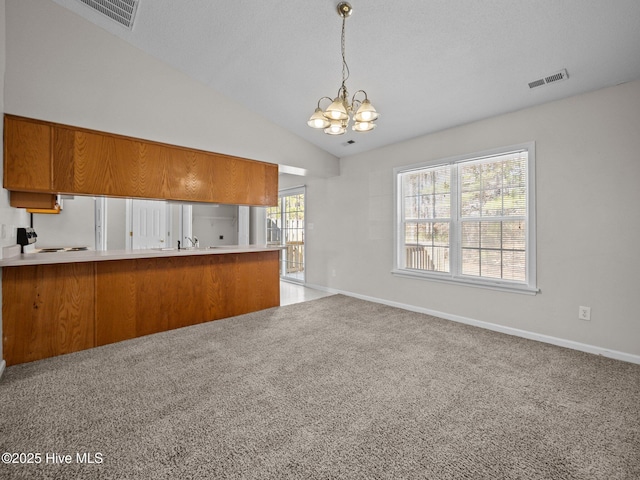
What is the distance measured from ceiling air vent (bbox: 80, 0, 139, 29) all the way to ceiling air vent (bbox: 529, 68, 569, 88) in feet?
Result: 12.5

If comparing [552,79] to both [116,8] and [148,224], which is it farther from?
[148,224]

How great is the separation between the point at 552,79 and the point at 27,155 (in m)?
4.96

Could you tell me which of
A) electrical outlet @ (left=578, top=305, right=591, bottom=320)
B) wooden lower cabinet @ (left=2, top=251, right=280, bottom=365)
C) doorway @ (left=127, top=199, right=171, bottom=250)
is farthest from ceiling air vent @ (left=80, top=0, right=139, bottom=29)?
electrical outlet @ (left=578, top=305, right=591, bottom=320)

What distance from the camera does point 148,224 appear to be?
3746mm

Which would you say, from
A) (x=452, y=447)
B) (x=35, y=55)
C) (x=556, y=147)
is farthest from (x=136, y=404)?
(x=556, y=147)

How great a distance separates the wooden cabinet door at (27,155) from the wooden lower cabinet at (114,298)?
79 centimetres

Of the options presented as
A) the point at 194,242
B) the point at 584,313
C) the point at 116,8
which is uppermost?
the point at 116,8

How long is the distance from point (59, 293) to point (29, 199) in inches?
39.4

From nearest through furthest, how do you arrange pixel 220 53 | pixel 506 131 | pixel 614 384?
1. pixel 614 384
2. pixel 220 53
3. pixel 506 131

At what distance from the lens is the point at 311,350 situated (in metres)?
2.89

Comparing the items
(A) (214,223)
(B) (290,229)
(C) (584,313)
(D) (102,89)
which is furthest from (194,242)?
(C) (584,313)

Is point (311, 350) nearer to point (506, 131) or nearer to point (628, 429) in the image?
point (628, 429)

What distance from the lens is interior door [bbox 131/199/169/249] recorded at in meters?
3.64

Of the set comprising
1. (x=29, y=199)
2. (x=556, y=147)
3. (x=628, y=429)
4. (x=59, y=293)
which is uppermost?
(x=556, y=147)
